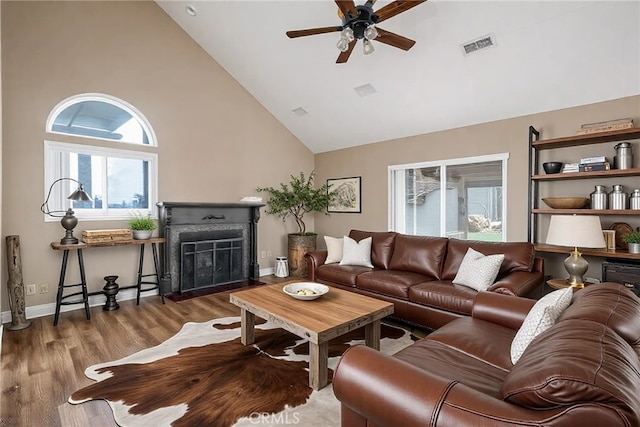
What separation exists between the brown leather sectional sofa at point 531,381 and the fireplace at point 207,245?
381cm

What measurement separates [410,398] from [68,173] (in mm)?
4543

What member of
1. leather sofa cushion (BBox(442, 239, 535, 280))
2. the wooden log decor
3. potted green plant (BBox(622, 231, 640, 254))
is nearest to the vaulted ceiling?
potted green plant (BBox(622, 231, 640, 254))

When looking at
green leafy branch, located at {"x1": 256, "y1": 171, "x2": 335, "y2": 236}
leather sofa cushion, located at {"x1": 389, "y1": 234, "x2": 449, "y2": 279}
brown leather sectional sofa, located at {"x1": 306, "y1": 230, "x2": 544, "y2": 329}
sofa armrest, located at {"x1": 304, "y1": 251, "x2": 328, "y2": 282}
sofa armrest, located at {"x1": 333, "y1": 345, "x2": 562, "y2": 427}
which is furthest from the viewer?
green leafy branch, located at {"x1": 256, "y1": 171, "x2": 335, "y2": 236}

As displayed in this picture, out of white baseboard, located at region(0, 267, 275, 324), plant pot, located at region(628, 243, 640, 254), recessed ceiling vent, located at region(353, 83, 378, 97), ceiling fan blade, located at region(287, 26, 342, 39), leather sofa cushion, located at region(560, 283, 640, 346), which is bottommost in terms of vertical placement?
white baseboard, located at region(0, 267, 275, 324)

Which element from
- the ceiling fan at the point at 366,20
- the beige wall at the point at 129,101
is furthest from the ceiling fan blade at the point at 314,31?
the beige wall at the point at 129,101

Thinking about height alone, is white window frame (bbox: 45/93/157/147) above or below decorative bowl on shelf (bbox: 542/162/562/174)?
above

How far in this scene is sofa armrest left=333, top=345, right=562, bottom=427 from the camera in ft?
3.13

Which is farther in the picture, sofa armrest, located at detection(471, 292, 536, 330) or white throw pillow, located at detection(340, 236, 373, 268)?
white throw pillow, located at detection(340, 236, 373, 268)

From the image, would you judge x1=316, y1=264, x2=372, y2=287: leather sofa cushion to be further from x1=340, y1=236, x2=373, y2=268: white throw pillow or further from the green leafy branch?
the green leafy branch

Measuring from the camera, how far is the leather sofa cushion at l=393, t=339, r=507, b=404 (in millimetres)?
1500

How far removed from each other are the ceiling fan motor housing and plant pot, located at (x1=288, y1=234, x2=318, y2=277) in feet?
12.2

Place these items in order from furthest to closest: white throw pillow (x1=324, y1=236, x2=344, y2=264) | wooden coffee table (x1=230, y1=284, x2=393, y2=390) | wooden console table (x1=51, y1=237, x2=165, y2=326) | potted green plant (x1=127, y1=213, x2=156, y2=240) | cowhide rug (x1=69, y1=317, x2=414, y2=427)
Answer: white throw pillow (x1=324, y1=236, x2=344, y2=264) < potted green plant (x1=127, y1=213, x2=156, y2=240) < wooden console table (x1=51, y1=237, x2=165, y2=326) < wooden coffee table (x1=230, y1=284, x2=393, y2=390) < cowhide rug (x1=69, y1=317, x2=414, y2=427)

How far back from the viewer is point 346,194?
6000 millimetres

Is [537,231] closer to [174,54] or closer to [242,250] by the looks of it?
[242,250]
